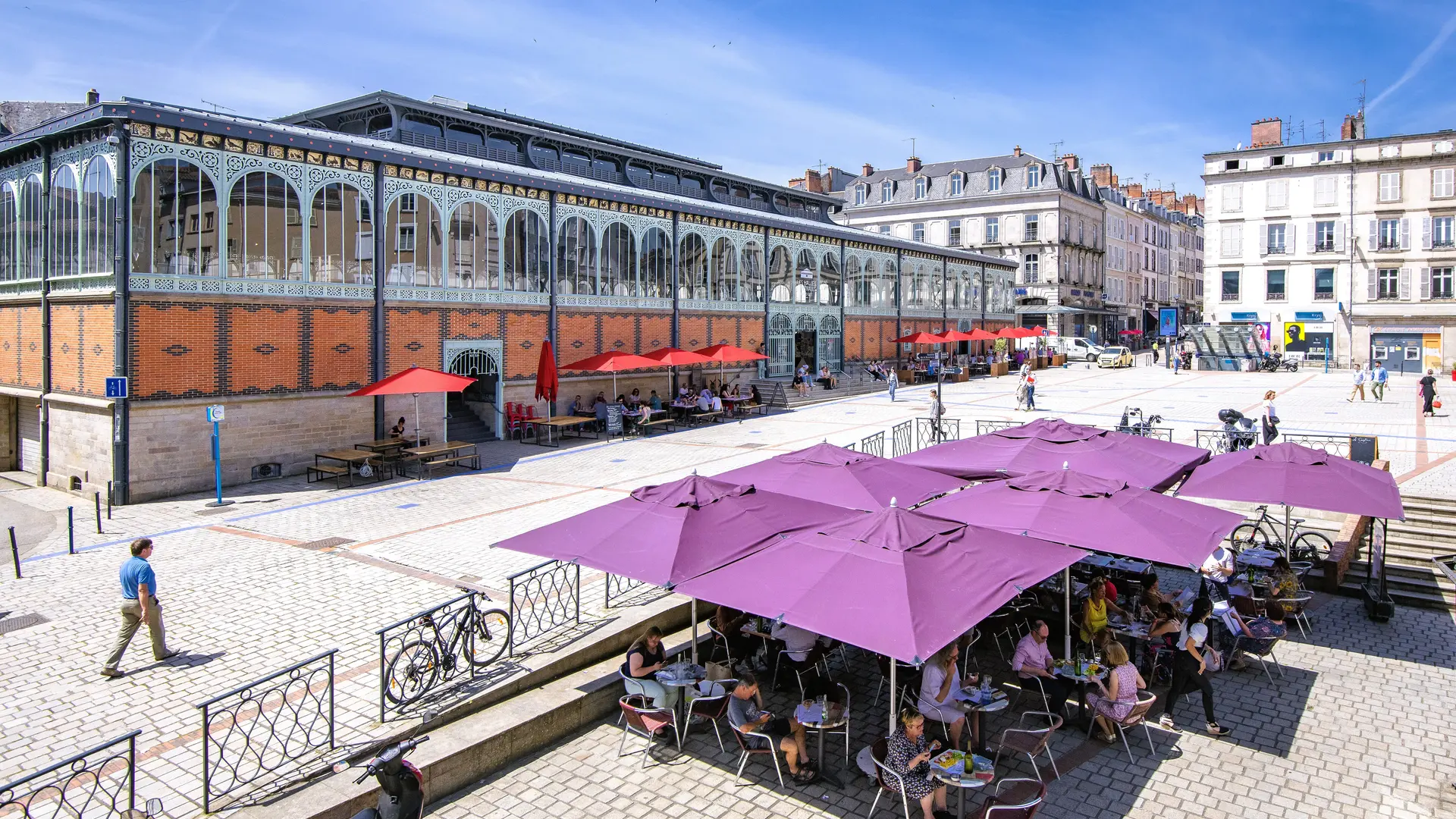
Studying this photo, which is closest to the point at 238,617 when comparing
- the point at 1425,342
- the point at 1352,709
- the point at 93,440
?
the point at 93,440

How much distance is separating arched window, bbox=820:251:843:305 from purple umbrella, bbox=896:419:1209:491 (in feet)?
91.8

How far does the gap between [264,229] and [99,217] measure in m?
3.07

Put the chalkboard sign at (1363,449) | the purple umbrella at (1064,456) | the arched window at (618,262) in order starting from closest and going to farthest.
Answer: the purple umbrella at (1064,456), the chalkboard sign at (1363,449), the arched window at (618,262)

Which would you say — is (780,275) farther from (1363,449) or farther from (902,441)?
(1363,449)

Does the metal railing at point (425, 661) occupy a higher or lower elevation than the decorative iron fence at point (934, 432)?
lower

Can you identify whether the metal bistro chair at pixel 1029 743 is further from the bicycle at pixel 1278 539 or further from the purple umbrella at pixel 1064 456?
the bicycle at pixel 1278 539

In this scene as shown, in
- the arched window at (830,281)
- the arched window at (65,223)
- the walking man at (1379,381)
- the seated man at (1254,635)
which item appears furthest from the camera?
the arched window at (830,281)

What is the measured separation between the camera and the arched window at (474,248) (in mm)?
24203

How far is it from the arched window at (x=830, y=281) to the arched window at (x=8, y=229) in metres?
29.8

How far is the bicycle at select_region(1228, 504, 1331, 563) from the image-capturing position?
40.9 feet

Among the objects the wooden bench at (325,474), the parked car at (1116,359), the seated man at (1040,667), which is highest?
the parked car at (1116,359)

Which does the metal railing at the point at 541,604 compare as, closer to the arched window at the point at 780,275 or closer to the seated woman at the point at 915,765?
the seated woman at the point at 915,765

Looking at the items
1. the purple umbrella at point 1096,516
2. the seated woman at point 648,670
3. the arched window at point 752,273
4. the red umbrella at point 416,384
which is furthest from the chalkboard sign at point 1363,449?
the arched window at point 752,273

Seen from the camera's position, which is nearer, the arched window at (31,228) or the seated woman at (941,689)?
the seated woman at (941,689)
